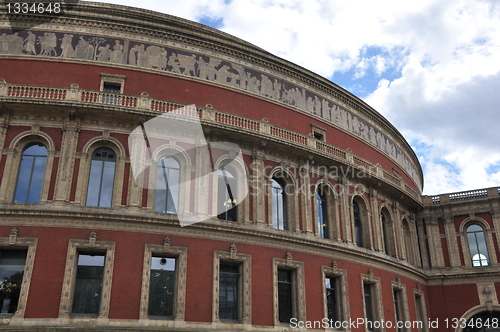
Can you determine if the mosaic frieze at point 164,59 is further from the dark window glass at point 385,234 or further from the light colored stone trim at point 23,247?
the light colored stone trim at point 23,247

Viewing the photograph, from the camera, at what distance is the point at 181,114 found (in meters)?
22.3

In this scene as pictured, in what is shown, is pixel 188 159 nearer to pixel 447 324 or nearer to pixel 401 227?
pixel 401 227

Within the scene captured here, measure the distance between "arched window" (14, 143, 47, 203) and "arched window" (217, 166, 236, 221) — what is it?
7.69 metres

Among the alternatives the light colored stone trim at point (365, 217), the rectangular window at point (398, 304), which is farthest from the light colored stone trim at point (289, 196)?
the rectangular window at point (398, 304)

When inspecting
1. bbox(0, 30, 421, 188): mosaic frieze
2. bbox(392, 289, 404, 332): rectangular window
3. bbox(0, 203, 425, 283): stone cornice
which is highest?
bbox(0, 30, 421, 188): mosaic frieze

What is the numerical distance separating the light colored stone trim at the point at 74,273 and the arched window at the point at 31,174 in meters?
2.91

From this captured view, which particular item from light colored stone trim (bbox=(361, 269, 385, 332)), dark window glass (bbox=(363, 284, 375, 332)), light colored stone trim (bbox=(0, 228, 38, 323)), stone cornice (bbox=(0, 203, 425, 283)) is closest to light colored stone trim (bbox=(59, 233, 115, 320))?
stone cornice (bbox=(0, 203, 425, 283))

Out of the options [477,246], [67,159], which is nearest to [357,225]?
[477,246]

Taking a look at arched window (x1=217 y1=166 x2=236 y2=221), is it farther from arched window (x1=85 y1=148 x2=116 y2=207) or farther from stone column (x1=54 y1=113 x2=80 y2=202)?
stone column (x1=54 y1=113 x2=80 y2=202)

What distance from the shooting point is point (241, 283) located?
21.2 m

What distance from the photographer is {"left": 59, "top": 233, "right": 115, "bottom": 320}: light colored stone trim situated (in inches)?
715

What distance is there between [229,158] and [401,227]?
1402cm

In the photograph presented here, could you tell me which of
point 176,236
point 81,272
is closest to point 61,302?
point 81,272

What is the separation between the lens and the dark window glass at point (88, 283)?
18.7 meters
